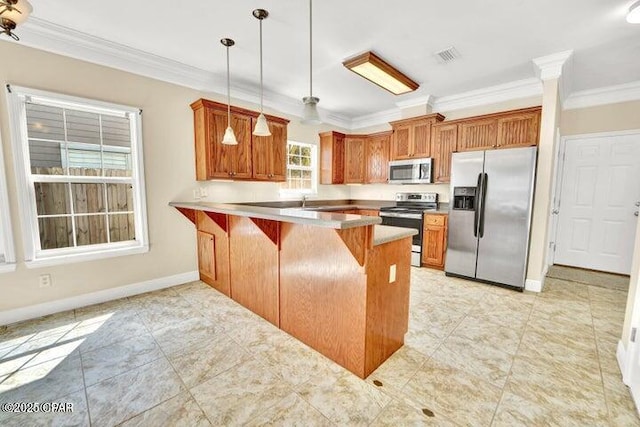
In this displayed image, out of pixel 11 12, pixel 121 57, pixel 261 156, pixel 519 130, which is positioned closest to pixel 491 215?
pixel 519 130

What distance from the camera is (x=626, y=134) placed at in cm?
371

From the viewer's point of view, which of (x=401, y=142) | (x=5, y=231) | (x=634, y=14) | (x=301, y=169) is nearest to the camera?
(x=634, y=14)

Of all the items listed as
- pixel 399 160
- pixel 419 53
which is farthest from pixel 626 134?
pixel 419 53

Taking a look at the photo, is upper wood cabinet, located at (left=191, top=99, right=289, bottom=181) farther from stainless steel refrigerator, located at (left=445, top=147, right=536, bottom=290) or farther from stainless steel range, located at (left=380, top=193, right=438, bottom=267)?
stainless steel refrigerator, located at (left=445, top=147, right=536, bottom=290)

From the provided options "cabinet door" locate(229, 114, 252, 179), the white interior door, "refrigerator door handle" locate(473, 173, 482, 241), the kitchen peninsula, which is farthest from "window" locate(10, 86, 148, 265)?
the white interior door

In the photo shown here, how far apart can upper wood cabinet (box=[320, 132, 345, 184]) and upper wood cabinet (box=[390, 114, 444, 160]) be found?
3.32 ft

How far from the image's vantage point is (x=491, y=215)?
3410mm

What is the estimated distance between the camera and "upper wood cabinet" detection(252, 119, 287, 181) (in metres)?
3.76

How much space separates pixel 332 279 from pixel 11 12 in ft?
6.78

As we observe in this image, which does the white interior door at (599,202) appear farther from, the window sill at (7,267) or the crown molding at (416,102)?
the window sill at (7,267)

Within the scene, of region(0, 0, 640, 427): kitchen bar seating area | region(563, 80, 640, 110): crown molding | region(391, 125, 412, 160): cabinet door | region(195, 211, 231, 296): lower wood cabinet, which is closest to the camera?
region(0, 0, 640, 427): kitchen bar seating area

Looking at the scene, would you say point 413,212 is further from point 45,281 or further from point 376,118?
point 45,281

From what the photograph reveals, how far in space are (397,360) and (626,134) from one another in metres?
4.64

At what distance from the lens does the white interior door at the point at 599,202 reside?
377 centimetres
